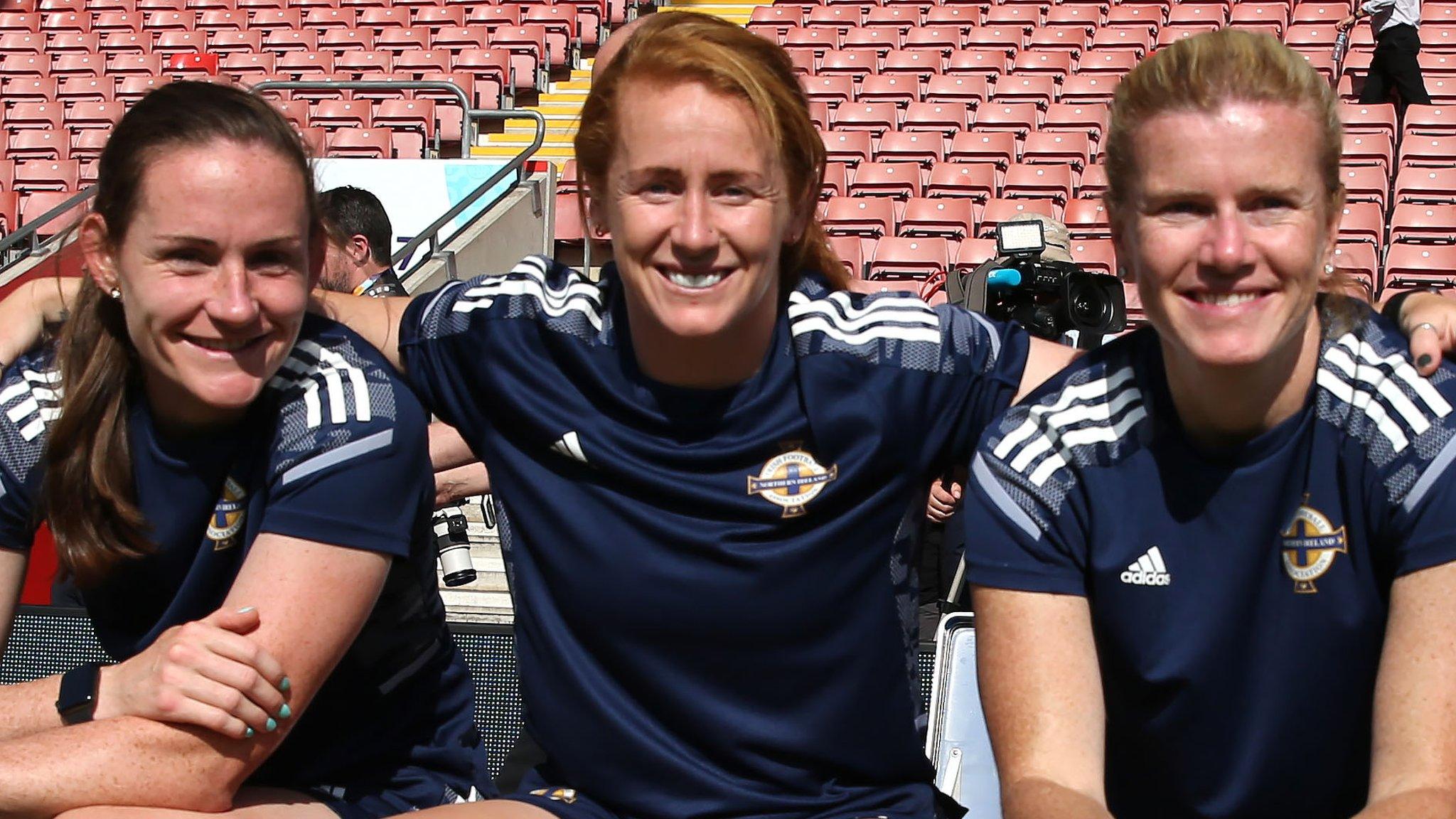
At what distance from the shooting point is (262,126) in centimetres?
213

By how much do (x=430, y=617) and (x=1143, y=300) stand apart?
1.20 metres

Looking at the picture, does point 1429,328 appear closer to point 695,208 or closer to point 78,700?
point 695,208

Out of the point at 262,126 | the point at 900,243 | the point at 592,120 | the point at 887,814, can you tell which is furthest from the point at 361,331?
the point at 900,243

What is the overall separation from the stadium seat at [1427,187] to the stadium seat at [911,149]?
2.69 m

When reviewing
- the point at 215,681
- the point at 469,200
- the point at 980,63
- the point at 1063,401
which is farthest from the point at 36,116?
the point at 1063,401

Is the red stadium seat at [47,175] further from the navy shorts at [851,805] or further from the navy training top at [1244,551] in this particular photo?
the navy training top at [1244,551]

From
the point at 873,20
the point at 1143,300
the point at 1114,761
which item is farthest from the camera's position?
the point at 873,20

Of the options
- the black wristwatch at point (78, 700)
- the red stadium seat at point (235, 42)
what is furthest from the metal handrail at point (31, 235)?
the black wristwatch at point (78, 700)

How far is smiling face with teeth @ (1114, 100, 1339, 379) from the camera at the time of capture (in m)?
1.74

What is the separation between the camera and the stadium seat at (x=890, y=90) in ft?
34.6

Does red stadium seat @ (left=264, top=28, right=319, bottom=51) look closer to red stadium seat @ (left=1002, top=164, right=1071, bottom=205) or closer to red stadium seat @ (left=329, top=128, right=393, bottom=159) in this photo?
red stadium seat @ (left=329, top=128, right=393, bottom=159)

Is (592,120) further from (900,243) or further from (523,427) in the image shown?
(900,243)

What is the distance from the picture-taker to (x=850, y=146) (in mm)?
9773

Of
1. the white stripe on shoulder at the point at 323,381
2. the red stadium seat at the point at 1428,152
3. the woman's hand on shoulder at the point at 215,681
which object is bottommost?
the woman's hand on shoulder at the point at 215,681
